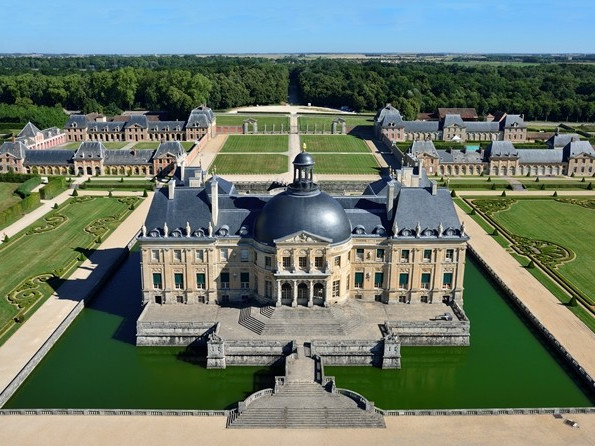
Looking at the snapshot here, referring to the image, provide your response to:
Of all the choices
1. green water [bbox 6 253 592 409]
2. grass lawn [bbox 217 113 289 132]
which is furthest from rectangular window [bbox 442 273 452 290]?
grass lawn [bbox 217 113 289 132]

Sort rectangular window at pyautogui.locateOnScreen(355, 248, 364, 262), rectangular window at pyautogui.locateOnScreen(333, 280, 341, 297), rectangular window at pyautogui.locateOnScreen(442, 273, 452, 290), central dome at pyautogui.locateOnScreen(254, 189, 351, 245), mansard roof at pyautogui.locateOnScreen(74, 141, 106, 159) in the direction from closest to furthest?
central dome at pyautogui.locateOnScreen(254, 189, 351, 245), rectangular window at pyautogui.locateOnScreen(333, 280, 341, 297), rectangular window at pyautogui.locateOnScreen(355, 248, 364, 262), rectangular window at pyautogui.locateOnScreen(442, 273, 452, 290), mansard roof at pyautogui.locateOnScreen(74, 141, 106, 159)

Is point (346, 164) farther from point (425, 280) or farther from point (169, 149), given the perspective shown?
point (425, 280)

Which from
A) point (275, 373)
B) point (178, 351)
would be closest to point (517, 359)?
point (275, 373)

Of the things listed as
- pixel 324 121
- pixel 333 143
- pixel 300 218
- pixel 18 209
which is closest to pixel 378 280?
pixel 300 218

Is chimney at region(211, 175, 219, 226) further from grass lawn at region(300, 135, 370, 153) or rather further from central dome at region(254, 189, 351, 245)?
grass lawn at region(300, 135, 370, 153)

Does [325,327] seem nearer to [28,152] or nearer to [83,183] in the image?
[83,183]

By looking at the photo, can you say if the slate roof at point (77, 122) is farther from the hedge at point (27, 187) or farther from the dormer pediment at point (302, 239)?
the dormer pediment at point (302, 239)
